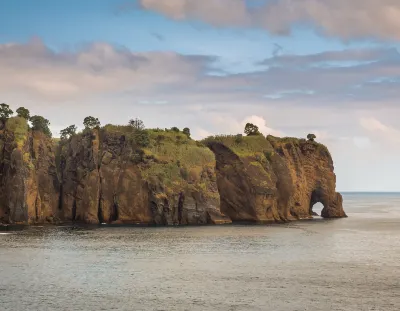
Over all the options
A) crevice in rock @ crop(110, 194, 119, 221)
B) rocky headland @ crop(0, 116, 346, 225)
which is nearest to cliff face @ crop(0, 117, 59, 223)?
rocky headland @ crop(0, 116, 346, 225)

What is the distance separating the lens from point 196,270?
100188mm

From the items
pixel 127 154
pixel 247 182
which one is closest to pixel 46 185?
pixel 127 154

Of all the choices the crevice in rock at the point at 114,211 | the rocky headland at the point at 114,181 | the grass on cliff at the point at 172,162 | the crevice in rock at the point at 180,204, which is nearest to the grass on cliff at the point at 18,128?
the rocky headland at the point at 114,181

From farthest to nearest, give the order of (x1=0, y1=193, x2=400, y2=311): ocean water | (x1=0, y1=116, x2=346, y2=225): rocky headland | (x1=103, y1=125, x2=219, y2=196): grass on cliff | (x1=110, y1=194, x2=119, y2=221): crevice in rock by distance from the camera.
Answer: (x1=110, y1=194, x2=119, y2=221): crevice in rock
(x1=103, y1=125, x2=219, y2=196): grass on cliff
(x1=0, y1=116, x2=346, y2=225): rocky headland
(x1=0, y1=193, x2=400, y2=311): ocean water

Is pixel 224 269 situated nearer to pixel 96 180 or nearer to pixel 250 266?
pixel 250 266

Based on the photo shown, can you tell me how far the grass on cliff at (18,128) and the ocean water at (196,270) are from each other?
124ft

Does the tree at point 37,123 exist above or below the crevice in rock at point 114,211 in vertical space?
above

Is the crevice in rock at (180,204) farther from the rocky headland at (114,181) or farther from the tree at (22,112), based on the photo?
the tree at (22,112)

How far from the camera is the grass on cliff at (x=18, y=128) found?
595ft

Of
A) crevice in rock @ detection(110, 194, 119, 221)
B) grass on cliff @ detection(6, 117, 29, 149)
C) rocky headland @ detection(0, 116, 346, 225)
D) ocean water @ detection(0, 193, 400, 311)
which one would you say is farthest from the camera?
crevice in rock @ detection(110, 194, 119, 221)

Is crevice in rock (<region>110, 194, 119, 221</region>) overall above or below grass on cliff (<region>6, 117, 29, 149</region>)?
below

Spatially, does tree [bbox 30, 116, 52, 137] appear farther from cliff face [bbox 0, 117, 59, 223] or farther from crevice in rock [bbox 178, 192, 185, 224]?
crevice in rock [bbox 178, 192, 185, 224]

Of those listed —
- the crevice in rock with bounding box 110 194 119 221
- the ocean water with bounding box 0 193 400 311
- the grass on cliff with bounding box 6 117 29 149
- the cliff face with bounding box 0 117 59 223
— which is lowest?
the ocean water with bounding box 0 193 400 311

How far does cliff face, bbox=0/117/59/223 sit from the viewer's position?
6860 inches
